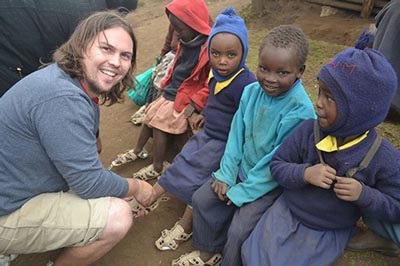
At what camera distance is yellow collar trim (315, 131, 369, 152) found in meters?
1.78

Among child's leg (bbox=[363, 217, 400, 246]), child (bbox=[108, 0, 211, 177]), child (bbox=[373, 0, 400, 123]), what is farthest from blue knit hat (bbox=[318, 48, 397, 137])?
child (bbox=[373, 0, 400, 123])

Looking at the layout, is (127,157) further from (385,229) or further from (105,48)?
(385,229)

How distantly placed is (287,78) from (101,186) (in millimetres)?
1162

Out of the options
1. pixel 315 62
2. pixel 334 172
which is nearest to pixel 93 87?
pixel 334 172

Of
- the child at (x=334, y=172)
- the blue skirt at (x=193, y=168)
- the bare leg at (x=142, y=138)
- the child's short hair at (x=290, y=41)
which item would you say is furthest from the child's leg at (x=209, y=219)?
the bare leg at (x=142, y=138)

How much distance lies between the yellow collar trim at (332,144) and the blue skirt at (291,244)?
451mm

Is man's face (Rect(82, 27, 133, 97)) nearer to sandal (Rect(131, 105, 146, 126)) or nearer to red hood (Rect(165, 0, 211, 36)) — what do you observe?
red hood (Rect(165, 0, 211, 36))

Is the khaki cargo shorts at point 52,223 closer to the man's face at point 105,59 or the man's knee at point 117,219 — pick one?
the man's knee at point 117,219

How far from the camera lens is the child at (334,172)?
64.4 inches

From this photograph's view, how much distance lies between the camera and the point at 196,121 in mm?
2926

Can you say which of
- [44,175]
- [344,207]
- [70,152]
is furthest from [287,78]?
[44,175]

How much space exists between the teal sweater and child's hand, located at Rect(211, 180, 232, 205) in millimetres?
26

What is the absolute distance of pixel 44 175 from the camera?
1.99m

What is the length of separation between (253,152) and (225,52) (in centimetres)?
67
